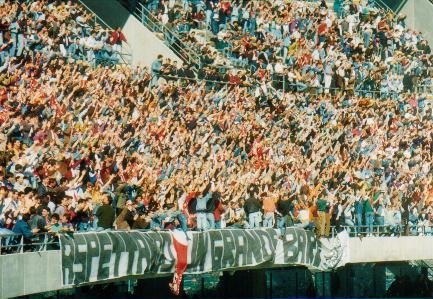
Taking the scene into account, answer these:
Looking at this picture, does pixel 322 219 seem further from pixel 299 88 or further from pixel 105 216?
pixel 299 88

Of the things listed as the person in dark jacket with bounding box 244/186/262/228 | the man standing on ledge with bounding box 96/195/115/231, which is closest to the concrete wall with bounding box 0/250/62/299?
the man standing on ledge with bounding box 96/195/115/231

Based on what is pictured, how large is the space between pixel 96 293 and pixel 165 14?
1095 centimetres

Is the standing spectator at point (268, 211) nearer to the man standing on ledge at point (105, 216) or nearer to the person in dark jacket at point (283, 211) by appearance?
the person in dark jacket at point (283, 211)

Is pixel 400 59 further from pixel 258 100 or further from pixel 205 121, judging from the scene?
pixel 205 121

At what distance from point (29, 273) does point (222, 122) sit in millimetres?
13077

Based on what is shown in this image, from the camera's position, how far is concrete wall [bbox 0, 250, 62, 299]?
21.2 meters

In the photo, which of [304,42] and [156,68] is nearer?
[156,68]

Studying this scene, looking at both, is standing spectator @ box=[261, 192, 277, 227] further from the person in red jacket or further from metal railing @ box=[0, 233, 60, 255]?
metal railing @ box=[0, 233, 60, 255]

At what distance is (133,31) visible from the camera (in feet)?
124

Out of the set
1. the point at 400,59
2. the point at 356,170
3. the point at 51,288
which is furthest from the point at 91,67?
the point at 400,59

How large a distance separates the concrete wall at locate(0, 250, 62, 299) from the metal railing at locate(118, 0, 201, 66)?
52.5 ft

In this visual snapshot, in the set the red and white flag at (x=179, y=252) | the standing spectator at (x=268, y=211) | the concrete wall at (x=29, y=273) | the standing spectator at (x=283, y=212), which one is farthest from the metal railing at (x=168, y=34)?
the concrete wall at (x=29, y=273)

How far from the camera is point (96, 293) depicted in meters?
31.2

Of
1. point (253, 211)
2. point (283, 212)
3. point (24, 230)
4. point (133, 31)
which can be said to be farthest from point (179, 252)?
point (133, 31)
